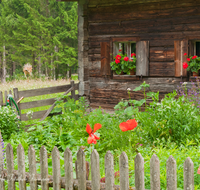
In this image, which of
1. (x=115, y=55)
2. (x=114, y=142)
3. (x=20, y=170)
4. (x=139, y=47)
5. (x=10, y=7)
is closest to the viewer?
(x=20, y=170)

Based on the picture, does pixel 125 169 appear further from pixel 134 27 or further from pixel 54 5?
pixel 54 5

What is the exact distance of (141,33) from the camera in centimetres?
745

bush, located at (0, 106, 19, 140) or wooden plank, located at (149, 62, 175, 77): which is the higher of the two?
wooden plank, located at (149, 62, 175, 77)

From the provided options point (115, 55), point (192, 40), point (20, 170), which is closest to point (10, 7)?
point (115, 55)

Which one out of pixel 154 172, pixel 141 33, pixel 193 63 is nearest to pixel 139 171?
pixel 154 172

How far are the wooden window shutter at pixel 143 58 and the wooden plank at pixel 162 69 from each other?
140 millimetres

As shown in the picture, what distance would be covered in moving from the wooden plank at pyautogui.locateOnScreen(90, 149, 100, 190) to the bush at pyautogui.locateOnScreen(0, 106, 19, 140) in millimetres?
4124

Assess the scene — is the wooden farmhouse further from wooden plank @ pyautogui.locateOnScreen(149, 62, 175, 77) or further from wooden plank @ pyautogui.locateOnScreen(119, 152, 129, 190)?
wooden plank @ pyautogui.locateOnScreen(119, 152, 129, 190)

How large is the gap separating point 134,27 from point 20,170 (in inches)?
228

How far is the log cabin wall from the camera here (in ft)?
22.7

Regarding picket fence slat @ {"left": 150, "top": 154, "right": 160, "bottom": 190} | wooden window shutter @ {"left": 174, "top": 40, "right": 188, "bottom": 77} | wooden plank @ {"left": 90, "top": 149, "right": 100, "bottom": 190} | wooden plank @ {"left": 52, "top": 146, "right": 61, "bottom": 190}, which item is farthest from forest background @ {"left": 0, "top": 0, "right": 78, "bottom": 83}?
picket fence slat @ {"left": 150, "top": 154, "right": 160, "bottom": 190}

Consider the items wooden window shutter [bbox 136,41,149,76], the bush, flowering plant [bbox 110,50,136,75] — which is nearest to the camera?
the bush

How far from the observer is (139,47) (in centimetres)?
743

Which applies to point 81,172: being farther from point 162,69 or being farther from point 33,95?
point 162,69
